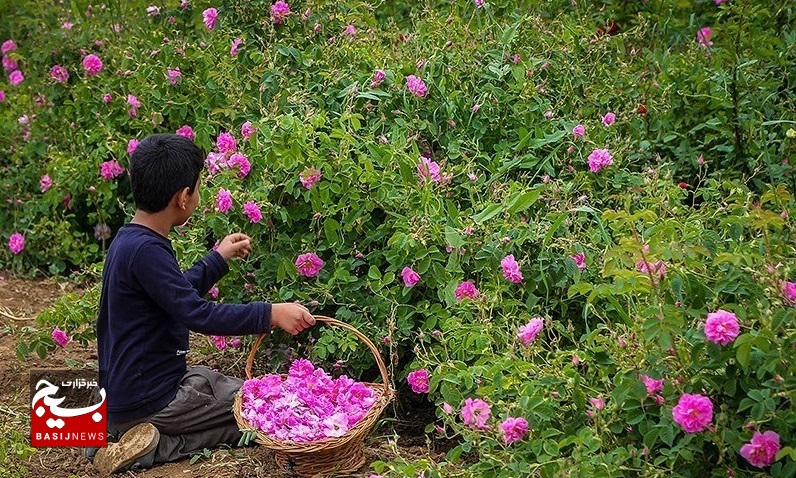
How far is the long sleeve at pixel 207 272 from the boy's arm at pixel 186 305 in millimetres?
192

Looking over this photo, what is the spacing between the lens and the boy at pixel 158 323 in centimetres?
315

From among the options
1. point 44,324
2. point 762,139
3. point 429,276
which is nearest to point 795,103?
point 762,139

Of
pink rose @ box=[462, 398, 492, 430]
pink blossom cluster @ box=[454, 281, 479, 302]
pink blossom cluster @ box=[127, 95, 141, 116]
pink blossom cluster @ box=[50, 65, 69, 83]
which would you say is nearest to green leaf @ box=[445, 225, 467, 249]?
pink blossom cluster @ box=[454, 281, 479, 302]

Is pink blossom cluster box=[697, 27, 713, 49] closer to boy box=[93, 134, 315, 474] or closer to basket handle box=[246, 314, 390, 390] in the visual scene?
basket handle box=[246, 314, 390, 390]

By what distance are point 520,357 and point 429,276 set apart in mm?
406

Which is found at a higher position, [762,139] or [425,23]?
[425,23]

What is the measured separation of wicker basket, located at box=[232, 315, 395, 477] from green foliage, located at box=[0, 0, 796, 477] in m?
0.16

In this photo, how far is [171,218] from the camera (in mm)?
3293

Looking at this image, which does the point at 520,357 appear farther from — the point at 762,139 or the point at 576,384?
the point at 762,139

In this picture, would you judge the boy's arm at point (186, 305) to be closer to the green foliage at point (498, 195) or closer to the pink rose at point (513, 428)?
the green foliage at point (498, 195)

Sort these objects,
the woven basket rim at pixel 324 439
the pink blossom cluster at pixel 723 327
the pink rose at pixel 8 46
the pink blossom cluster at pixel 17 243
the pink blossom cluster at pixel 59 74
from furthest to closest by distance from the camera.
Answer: the pink rose at pixel 8 46, the pink blossom cluster at pixel 59 74, the pink blossom cluster at pixel 17 243, the woven basket rim at pixel 324 439, the pink blossom cluster at pixel 723 327

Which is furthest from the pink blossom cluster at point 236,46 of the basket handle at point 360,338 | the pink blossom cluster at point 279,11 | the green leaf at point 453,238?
the green leaf at point 453,238

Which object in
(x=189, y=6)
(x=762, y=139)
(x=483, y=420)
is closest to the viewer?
(x=483, y=420)

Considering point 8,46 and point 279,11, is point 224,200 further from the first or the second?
point 8,46
